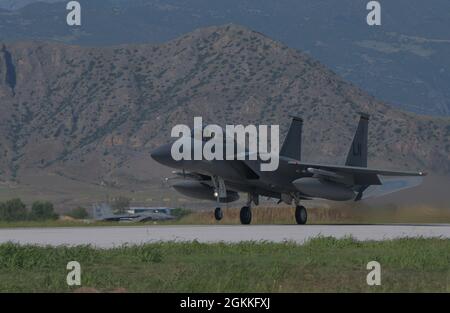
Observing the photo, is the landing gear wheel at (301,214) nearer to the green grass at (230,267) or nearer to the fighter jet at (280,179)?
the fighter jet at (280,179)

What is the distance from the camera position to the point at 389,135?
586ft

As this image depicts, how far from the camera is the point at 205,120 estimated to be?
17588 cm

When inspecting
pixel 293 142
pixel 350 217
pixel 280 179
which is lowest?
pixel 350 217

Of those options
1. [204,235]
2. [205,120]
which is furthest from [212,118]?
[204,235]

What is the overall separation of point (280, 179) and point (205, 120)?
446 ft

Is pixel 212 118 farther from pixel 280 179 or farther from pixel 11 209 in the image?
pixel 280 179

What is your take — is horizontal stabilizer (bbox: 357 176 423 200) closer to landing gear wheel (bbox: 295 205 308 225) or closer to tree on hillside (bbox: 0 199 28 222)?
landing gear wheel (bbox: 295 205 308 225)

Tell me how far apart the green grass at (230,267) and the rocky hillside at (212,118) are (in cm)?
14308

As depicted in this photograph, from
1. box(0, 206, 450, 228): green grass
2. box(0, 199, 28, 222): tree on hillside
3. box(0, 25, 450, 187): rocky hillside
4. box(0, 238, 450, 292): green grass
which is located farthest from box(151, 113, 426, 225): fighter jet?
box(0, 25, 450, 187): rocky hillside

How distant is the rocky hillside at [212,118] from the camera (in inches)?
6836

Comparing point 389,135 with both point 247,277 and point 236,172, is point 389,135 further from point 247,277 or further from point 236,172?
point 247,277

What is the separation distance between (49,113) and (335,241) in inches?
7004
